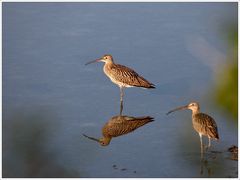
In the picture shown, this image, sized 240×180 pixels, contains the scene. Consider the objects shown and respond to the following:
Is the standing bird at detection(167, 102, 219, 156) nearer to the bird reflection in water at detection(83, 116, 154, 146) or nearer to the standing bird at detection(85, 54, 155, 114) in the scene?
the bird reflection in water at detection(83, 116, 154, 146)

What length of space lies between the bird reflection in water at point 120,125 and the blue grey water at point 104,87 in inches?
4.1

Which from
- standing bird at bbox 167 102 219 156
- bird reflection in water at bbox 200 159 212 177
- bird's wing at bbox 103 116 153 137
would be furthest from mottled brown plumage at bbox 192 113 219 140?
bird's wing at bbox 103 116 153 137

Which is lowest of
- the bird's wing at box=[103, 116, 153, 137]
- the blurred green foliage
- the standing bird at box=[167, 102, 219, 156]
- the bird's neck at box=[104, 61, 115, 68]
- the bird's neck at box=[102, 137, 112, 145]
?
the bird's wing at box=[103, 116, 153, 137]

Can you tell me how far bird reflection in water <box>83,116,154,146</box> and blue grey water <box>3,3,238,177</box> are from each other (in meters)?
0.10

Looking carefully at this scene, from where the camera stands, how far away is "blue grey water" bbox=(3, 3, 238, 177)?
8320 mm

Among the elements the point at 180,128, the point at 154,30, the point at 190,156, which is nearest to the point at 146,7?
the point at 154,30

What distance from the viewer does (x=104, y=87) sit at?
450 inches

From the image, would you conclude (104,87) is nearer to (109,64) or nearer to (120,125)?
(109,64)

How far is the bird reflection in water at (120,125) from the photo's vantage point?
30.9 feet

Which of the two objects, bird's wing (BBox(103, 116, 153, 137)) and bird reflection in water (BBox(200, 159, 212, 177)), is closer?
bird reflection in water (BBox(200, 159, 212, 177))

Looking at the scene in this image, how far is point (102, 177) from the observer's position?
7848 mm

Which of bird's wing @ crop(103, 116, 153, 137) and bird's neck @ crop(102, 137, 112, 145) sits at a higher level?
bird's neck @ crop(102, 137, 112, 145)

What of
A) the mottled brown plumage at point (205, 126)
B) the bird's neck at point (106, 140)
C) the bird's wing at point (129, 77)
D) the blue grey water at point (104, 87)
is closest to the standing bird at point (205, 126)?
the mottled brown plumage at point (205, 126)

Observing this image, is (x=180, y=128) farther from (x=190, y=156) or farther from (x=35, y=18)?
(x=35, y=18)
